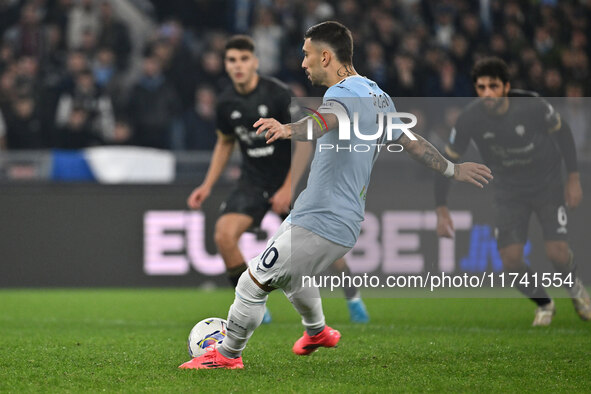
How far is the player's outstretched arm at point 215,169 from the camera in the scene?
786 cm

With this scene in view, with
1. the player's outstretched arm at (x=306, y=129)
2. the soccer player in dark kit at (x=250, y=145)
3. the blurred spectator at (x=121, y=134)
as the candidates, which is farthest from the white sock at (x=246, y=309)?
the blurred spectator at (x=121, y=134)

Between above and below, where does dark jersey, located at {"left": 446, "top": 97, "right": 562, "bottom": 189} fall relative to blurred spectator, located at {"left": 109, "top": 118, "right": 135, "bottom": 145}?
above

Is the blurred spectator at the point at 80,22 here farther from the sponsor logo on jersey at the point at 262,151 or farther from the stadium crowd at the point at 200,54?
the sponsor logo on jersey at the point at 262,151

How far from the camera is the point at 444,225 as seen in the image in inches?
252

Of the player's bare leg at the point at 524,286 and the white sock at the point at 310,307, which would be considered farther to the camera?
the player's bare leg at the point at 524,286

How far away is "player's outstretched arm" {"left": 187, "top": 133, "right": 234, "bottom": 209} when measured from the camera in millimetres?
7863

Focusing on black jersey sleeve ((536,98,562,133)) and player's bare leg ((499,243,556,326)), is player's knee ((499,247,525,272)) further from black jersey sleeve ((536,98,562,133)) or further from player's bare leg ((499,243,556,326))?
black jersey sleeve ((536,98,562,133))

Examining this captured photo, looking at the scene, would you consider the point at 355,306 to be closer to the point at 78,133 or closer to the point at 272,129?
the point at 272,129

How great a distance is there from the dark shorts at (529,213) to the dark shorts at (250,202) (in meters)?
1.79

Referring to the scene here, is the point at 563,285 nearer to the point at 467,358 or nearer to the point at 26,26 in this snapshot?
the point at 467,358

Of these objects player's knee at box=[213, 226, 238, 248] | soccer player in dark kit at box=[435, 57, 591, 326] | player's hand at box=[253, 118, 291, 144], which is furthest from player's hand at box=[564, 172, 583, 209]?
player's hand at box=[253, 118, 291, 144]

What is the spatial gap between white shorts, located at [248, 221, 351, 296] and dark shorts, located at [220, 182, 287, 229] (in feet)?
8.87

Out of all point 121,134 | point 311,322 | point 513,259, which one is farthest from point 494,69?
point 121,134

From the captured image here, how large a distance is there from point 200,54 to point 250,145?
680cm
